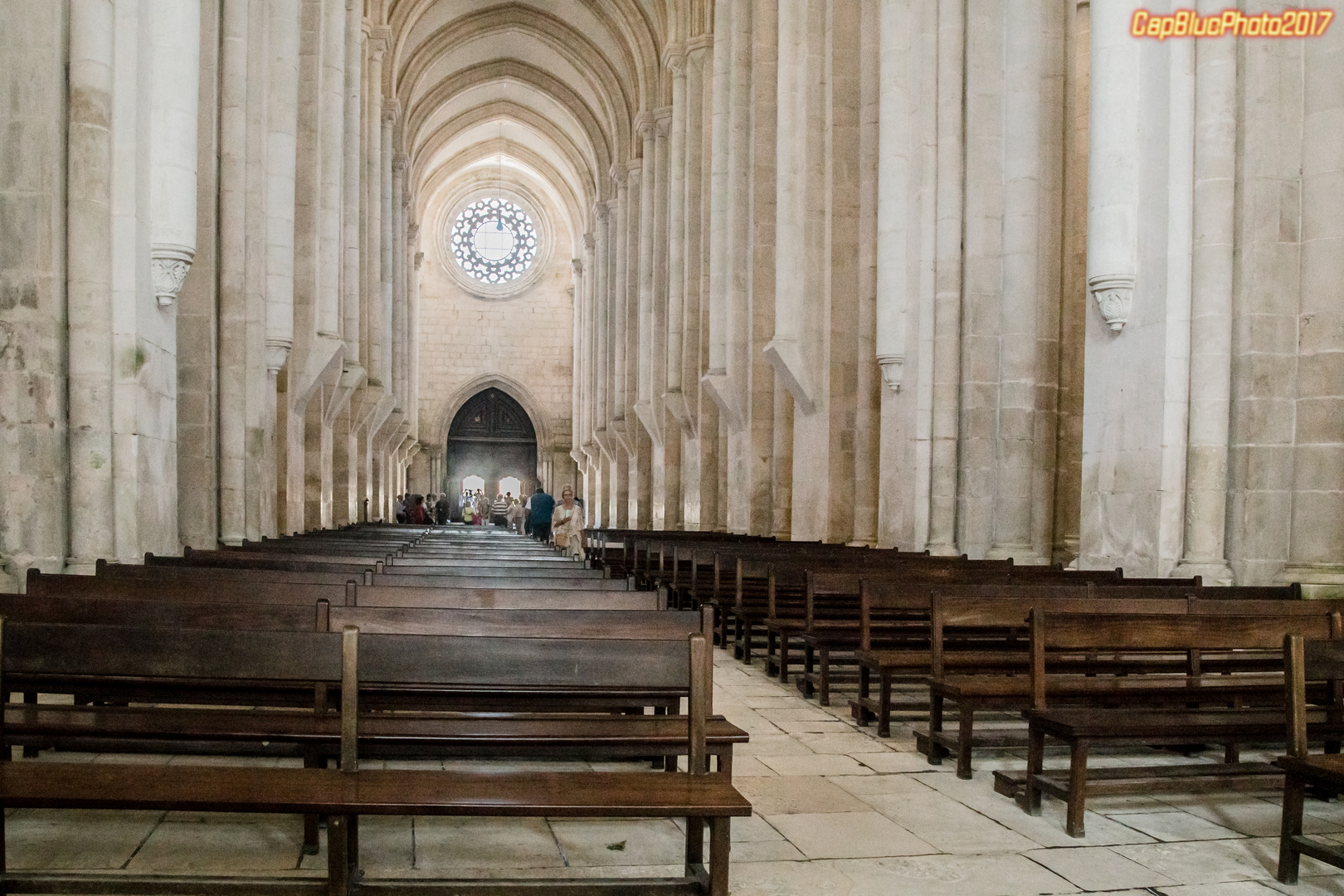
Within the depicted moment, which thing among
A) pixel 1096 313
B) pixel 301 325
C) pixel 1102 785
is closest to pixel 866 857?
pixel 1102 785

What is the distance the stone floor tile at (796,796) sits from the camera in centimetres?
432

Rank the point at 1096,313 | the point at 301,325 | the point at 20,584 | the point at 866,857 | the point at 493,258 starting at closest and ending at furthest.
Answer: the point at 866,857 → the point at 20,584 → the point at 1096,313 → the point at 301,325 → the point at 493,258

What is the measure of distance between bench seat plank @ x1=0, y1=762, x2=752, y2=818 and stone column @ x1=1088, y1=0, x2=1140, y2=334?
660cm

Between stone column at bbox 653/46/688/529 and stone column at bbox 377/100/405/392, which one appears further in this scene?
stone column at bbox 377/100/405/392

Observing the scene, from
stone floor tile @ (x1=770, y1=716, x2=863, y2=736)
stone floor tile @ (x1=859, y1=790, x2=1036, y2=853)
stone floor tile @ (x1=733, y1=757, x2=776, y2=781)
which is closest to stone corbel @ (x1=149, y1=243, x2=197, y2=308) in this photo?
stone floor tile @ (x1=770, y1=716, x2=863, y2=736)

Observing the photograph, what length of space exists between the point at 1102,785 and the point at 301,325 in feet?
39.8

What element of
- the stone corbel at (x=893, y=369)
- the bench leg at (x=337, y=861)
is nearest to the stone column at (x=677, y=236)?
the stone corbel at (x=893, y=369)

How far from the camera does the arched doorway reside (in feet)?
136

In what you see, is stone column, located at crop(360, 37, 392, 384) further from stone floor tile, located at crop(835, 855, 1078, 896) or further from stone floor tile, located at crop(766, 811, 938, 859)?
stone floor tile, located at crop(835, 855, 1078, 896)

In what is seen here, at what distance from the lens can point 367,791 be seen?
2883 mm

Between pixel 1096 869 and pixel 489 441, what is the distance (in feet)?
128

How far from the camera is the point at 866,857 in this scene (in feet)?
12.3

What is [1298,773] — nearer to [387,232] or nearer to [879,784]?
[879,784]

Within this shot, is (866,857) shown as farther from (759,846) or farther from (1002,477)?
(1002,477)
